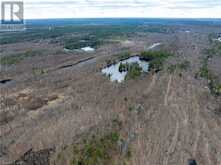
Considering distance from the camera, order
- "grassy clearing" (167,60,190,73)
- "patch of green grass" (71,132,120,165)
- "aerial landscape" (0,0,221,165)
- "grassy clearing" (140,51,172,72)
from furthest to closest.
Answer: "grassy clearing" (140,51,172,72)
"grassy clearing" (167,60,190,73)
"aerial landscape" (0,0,221,165)
"patch of green grass" (71,132,120,165)

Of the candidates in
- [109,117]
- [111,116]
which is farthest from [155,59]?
[109,117]

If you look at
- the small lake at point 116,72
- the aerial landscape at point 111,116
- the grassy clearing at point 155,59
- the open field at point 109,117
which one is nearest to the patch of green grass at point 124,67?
the aerial landscape at point 111,116

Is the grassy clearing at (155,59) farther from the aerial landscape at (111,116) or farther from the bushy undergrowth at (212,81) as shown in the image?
the bushy undergrowth at (212,81)

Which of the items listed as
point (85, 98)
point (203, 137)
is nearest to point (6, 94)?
point (85, 98)

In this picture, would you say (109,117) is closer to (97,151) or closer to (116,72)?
(97,151)

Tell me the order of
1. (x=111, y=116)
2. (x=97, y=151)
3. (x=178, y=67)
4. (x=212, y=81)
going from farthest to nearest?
1. (x=178, y=67)
2. (x=212, y=81)
3. (x=111, y=116)
4. (x=97, y=151)

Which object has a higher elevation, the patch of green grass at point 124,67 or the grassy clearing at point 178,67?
the grassy clearing at point 178,67

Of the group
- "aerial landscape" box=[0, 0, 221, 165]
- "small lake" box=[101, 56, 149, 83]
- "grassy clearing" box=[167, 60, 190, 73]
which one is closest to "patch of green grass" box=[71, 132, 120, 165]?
"aerial landscape" box=[0, 0, 221, 165]

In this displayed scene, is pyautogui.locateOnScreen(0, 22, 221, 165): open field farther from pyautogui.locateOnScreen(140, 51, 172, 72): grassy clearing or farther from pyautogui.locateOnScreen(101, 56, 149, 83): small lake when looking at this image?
pyautogui.locateOnScreen(101, 56, 149, 83): small lake
